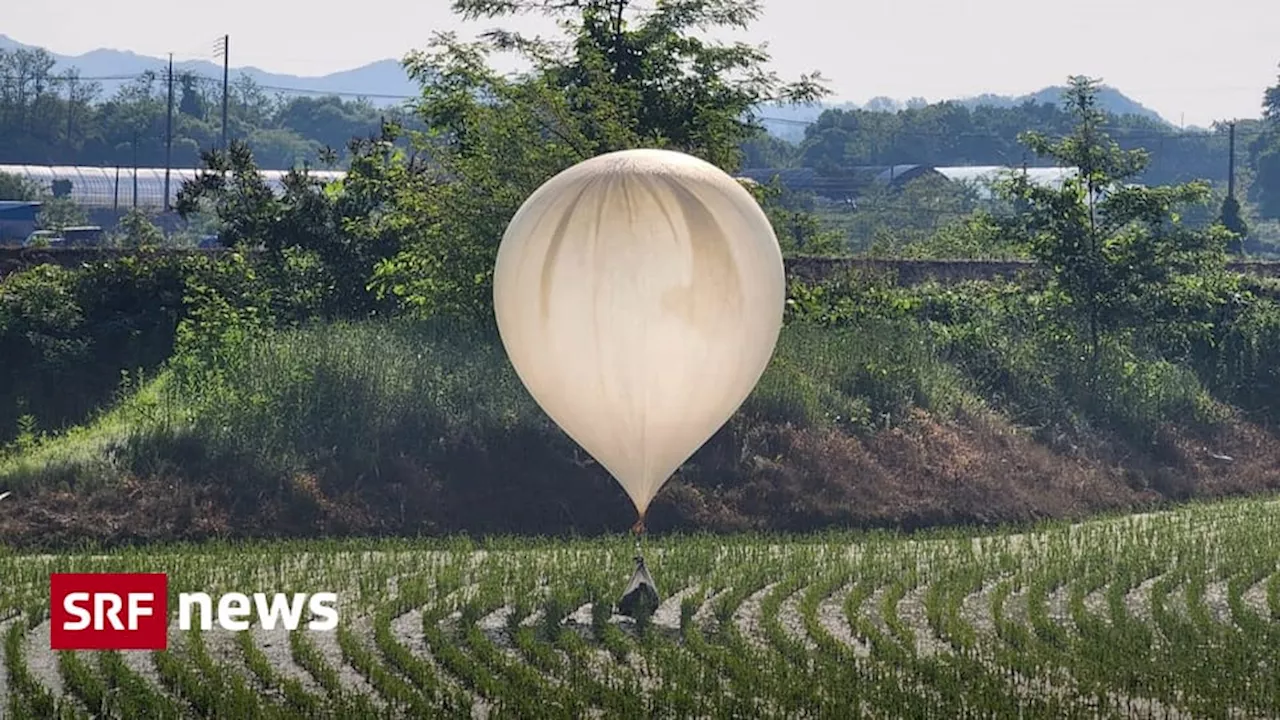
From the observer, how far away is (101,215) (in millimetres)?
107312

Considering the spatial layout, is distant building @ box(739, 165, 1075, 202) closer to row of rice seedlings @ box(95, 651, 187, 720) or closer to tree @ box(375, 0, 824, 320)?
tree @ box(375, 0, 824, 320)

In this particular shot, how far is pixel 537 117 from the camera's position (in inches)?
1255

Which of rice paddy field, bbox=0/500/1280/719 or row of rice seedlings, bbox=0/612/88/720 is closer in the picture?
row of rice seedlings, bbox=0/612/88/720

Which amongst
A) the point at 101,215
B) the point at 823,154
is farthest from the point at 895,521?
the point at 823,154

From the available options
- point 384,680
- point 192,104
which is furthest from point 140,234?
point 192,104

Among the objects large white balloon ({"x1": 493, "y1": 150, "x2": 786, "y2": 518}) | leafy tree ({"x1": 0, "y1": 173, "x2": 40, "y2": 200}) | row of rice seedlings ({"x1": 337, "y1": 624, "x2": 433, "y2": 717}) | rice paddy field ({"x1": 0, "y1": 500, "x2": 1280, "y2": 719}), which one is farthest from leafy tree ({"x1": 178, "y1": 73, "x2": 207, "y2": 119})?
row of rice seedlings ({"x1": 337, "y1": 624, "x2": 433, "y2": 717})

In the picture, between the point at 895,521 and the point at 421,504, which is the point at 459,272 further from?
the point at 895,521

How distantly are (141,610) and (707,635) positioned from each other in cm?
593

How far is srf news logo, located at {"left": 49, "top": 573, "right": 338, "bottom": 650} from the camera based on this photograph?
59.7 ft

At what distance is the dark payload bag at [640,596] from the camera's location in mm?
19750

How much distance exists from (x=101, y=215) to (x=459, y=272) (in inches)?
3189

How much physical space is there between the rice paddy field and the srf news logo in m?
0.26

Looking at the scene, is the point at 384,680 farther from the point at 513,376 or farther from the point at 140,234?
the point at 140,234

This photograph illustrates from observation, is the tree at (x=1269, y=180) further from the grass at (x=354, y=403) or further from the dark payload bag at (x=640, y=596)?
the dark payload bag at (x=640, y=596)
